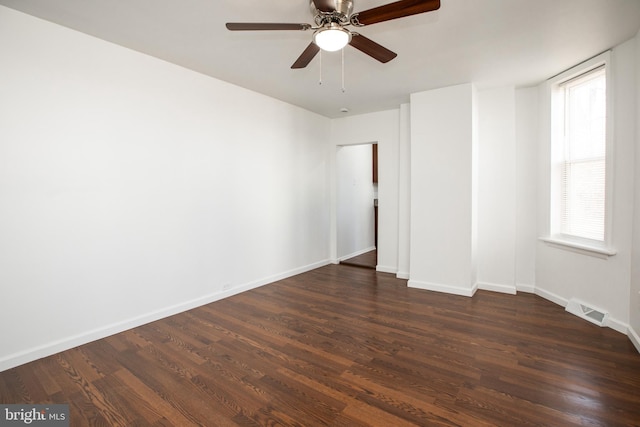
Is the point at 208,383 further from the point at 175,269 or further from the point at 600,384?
the point at 600,384

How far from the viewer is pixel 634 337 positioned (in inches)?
101

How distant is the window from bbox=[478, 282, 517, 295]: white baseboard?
0.79 metres

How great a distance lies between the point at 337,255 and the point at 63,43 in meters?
4.66

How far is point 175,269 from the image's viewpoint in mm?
3324

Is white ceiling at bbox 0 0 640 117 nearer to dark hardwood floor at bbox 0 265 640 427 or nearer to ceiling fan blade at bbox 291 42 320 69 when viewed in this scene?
ceiling fan blade at bbox 291 42 320 69

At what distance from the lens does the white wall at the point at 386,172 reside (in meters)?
4.96

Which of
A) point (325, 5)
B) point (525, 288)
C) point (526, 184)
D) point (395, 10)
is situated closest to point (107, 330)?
point (325, 5)

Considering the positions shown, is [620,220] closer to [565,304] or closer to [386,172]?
[565,304]

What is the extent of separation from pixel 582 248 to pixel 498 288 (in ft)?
3.69

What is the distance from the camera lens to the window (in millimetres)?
3098

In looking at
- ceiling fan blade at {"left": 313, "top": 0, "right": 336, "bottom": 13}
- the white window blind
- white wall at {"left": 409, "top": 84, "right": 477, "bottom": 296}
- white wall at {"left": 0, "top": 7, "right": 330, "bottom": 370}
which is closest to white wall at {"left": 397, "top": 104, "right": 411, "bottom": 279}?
white wall at {"left": 409, "top": 84, "right": 477, "bottom": 296}

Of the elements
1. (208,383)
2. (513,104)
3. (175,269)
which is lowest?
(208,383)

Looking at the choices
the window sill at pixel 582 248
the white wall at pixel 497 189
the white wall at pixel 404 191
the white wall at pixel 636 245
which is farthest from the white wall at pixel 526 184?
the white wall at pixel 404 191

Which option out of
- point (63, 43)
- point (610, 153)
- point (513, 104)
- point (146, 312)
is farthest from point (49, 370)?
point (513, 104)
